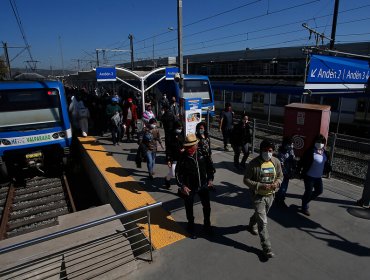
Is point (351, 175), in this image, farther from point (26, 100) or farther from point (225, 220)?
point (26, 100)

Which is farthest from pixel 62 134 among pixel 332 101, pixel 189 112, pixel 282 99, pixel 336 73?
pixel 282 99

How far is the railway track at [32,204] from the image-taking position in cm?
682

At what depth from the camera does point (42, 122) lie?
8.11 metres

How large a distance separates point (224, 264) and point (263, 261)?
0.57 meters

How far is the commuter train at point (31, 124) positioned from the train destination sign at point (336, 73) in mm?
6921

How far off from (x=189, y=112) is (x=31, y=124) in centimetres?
461

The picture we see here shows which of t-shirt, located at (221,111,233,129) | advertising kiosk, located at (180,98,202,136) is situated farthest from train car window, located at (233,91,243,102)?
advertising kiosk, located at (180,98,202,136)

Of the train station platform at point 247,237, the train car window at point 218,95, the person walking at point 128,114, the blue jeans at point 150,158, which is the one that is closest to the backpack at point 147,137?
the blue jeans at point 150,158

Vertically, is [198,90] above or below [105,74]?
below

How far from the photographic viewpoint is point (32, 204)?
7.75 metres

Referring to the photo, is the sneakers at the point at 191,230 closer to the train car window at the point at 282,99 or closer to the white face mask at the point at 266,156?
the white face mask at the point at 266,156

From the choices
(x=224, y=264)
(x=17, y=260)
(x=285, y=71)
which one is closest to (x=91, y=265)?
(x=17, y=260)

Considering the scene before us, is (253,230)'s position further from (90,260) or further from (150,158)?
(150,158)

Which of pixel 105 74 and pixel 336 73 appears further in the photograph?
pixel 105 74
